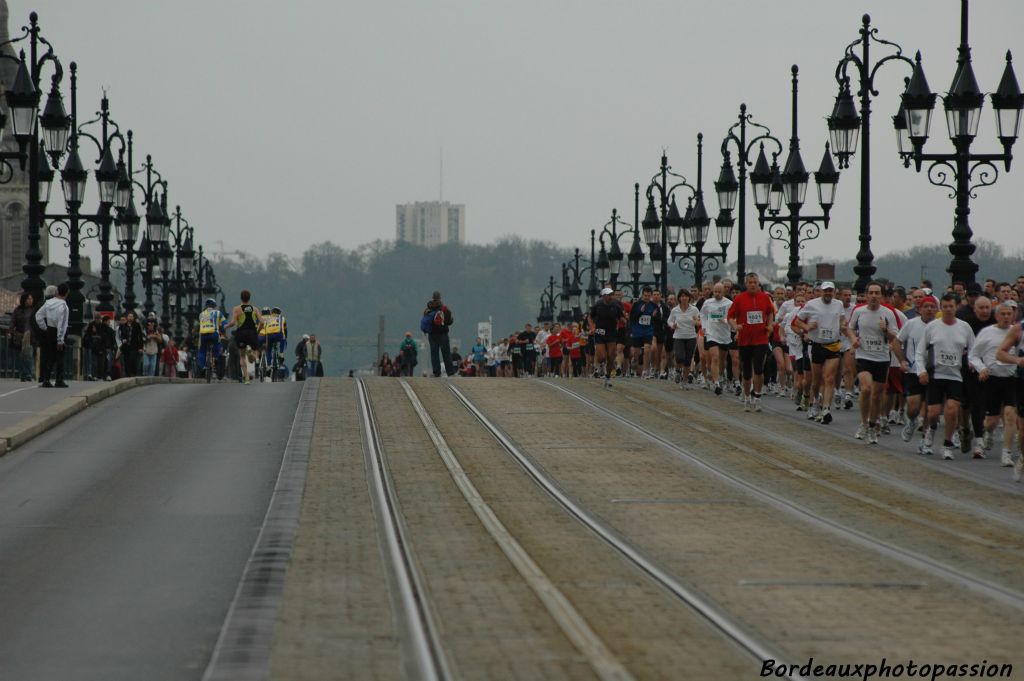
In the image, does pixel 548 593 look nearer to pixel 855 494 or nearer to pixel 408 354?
pixel 855 494

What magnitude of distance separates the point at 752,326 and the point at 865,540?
39.8 ft

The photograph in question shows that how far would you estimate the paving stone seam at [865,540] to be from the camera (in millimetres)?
10625

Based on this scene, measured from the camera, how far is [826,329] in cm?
2294

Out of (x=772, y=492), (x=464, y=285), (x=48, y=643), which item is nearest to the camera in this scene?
(x=48, y=643)

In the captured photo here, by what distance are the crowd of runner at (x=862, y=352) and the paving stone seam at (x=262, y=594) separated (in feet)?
23.4

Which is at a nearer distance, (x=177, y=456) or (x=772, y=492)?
(x=772, y=492)

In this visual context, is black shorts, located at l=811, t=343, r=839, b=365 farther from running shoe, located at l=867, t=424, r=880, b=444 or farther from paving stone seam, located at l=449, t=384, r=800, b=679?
paving stone seam, located at l=449, t=384, r=800, b=679

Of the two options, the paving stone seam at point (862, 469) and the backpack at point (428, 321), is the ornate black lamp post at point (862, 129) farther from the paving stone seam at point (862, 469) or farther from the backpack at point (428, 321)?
the backpack at point (428, 321)

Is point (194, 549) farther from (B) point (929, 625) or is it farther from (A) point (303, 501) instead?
(B) point (929, 625)

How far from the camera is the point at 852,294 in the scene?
2703cm

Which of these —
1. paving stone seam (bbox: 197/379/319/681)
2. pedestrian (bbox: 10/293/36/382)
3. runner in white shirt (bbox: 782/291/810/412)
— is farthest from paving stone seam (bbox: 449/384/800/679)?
pedestrian (bbox: 10/293/36/382)

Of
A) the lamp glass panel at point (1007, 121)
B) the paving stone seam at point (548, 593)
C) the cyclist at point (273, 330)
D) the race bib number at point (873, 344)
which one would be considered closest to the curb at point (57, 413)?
the paving stone seam at point (548, 593)

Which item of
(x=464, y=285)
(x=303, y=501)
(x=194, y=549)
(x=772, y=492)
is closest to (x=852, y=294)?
(x=772, y=492)

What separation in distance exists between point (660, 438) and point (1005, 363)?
5060mm
